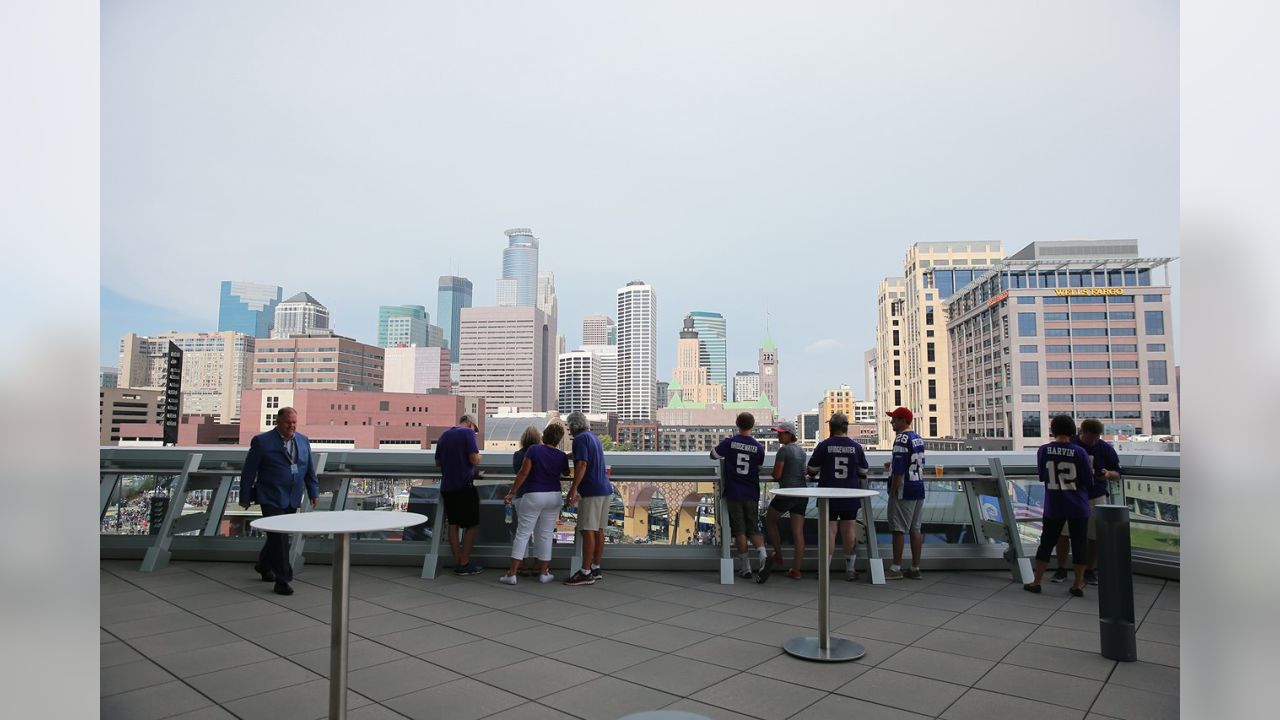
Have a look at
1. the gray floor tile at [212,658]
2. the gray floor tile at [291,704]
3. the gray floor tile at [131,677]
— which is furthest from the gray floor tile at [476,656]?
the gray floor tile at [131,677]

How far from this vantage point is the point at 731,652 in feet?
14.0

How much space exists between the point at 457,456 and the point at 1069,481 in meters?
5.33

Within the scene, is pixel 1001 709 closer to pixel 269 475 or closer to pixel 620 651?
pixel 620 651

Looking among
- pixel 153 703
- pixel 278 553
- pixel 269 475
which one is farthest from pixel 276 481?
pixel 153 703

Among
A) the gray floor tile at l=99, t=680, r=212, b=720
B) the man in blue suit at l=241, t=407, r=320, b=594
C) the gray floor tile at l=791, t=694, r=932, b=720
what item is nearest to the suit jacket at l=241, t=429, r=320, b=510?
the man in blue suit at l=241, t=407, r=320, b=594

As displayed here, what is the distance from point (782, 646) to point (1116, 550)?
82.4 inches

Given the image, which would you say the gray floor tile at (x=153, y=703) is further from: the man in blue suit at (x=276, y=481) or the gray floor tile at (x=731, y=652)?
the gray floor tile at (x=731, y=652)

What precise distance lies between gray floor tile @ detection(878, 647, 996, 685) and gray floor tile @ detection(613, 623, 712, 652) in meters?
1.18

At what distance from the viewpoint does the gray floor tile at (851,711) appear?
128 inches
